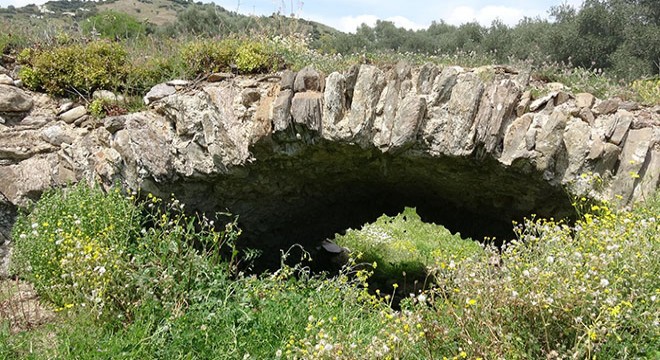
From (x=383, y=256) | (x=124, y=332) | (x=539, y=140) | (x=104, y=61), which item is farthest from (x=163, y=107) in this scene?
(x=383, y=256)

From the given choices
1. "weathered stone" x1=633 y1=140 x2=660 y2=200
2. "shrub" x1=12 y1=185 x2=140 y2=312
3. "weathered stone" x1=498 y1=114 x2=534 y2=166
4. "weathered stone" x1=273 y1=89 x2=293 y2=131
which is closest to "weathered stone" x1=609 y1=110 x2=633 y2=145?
"weathered stone" x1=633 y1=140 x2=660 y2=200

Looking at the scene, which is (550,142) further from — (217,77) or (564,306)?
(217,77)

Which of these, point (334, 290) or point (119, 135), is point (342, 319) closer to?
point (334, 290)

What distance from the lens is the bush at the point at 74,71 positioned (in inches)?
271

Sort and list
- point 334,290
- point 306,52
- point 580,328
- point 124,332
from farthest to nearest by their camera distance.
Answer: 1. point 306,52
2. point 334,290
3. point 124,332
4. point 580,328

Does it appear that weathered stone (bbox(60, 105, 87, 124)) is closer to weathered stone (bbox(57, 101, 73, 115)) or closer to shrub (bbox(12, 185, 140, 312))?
weathered stone (bbox(57, 101, 73, 115))

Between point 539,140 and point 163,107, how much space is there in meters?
4.23

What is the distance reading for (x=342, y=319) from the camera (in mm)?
4598

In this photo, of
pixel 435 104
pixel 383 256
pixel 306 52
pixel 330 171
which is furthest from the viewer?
pixel 383 256

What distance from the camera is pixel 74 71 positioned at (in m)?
6.90

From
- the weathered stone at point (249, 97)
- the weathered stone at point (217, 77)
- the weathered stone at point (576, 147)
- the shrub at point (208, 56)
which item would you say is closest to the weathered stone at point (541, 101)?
the weathered stone at point (576, 147)

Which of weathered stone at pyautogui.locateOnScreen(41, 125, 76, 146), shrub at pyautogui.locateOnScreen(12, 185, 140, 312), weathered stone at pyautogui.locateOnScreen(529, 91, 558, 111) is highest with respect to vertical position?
weathered stone at pyautogui.locateOnScreen(529, 91, 558, 111)

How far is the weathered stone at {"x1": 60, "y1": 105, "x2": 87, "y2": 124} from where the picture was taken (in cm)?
666

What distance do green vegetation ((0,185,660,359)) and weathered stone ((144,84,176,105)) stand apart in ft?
4.28
